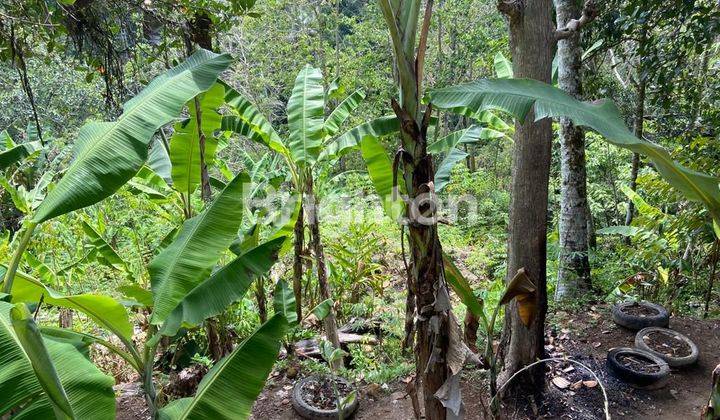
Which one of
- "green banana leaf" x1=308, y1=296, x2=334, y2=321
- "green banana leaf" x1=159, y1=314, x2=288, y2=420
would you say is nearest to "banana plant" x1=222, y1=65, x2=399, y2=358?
Answer: "green banana leaf" x1=308, y1=296, x2=334, y2=321

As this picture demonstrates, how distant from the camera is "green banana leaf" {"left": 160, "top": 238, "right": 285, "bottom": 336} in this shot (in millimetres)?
1798

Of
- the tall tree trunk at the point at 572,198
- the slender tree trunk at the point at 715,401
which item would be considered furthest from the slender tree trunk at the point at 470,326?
the tall tree trunk at the point at 572,198

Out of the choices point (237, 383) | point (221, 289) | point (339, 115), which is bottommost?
point (237, 383)

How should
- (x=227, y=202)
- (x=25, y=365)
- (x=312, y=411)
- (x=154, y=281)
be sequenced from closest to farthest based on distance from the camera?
(x=25, y=365)
(x=154, y=281)
(x=227, y=202)
(x=312, y=411)

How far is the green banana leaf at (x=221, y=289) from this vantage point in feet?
5.90

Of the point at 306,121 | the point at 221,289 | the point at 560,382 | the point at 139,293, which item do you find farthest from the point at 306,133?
the point at 560,382

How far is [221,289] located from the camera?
1918mm

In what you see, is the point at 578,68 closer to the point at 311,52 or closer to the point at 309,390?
the point at 309,390

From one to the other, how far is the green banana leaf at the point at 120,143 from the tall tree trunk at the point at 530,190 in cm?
179

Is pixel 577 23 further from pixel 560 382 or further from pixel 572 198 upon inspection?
pixel 572 198

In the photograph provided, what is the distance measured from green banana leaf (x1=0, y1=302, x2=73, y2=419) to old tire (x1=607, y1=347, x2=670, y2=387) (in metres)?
3.52

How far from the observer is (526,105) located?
5.71 feet

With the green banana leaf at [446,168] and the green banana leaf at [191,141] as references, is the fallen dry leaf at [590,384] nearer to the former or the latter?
the green banana leaf at [446,168]

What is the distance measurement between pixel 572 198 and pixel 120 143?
470cm
